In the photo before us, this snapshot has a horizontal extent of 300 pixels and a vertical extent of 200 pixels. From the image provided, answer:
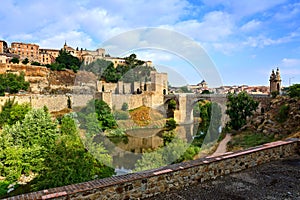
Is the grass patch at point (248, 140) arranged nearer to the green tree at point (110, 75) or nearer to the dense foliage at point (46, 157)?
the dense foliage at point (46, 157)

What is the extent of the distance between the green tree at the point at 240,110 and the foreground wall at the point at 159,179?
1312cm

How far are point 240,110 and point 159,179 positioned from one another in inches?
595

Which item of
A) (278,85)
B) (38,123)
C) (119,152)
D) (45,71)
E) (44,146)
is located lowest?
(119,152)

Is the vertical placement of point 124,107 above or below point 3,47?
below

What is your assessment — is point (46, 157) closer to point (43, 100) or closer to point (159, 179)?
point (159, 179)

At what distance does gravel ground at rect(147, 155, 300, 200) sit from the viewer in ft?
9.03

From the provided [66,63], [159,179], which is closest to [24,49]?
[66,63]

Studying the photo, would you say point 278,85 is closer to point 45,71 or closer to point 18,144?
point 18,144

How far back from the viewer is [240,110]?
16578 mm

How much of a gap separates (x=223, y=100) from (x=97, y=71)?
2213 centimetres

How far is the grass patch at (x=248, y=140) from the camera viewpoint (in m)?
12.6

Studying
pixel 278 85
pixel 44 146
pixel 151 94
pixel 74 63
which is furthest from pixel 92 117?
pixel 74 63

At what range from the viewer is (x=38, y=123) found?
41.0 ft

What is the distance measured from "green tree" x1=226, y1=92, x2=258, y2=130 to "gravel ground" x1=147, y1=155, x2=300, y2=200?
13.3 meters
